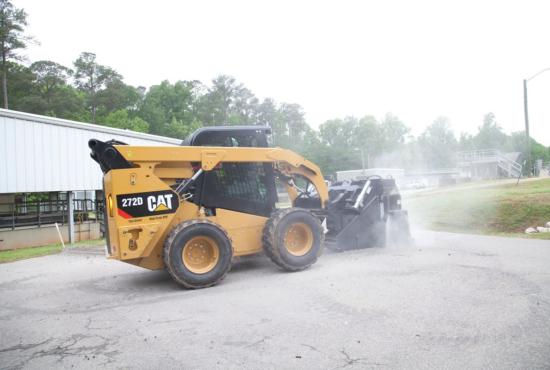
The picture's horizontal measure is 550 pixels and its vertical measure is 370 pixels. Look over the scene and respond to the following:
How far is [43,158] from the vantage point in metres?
17.2

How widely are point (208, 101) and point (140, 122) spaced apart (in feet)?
46.2

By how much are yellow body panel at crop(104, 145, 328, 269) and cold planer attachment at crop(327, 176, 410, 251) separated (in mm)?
→ 2129

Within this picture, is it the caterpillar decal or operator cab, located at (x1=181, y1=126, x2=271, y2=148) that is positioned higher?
operator cab, located at (x1=181, y1=126, x2=271, y2=148)

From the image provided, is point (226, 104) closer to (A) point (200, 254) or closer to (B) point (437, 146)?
(B) point (437, 146)

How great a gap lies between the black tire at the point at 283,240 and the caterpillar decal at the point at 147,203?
5.45ft

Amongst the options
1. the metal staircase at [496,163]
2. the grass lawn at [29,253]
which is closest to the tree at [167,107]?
the metal staircase at [496,163]

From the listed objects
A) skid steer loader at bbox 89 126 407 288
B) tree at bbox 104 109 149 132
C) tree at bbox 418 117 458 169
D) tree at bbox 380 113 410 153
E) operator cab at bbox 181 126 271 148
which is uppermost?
tree at bbox 104 109 149 132

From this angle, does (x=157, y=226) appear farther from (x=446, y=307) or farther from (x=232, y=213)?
(x=446, y=307)

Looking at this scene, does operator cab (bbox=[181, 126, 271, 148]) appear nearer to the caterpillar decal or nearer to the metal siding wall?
the caterpillar decal

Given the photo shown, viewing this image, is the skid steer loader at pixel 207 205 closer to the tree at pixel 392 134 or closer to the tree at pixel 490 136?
the tree at pixel 392 134

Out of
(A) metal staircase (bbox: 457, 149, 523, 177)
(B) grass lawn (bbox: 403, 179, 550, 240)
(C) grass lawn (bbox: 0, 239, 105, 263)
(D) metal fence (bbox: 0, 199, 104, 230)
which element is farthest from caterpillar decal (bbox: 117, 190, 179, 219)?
(A) metal staircase (bbox: 457, 149, 523, 177)

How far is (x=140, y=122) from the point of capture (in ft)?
163

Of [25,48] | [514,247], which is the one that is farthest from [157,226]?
[25,48]

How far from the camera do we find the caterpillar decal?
6.54 m
